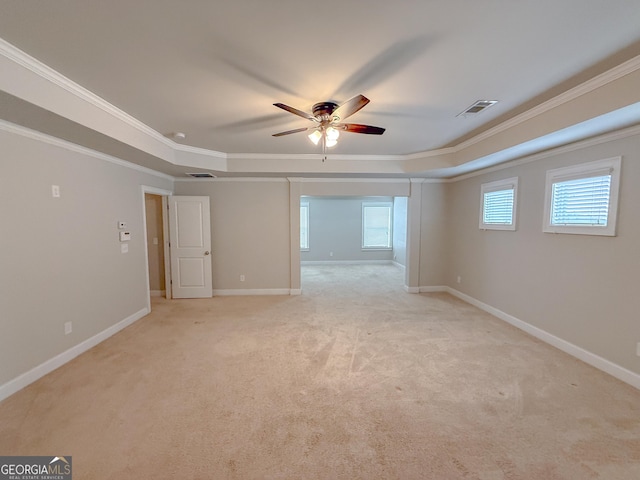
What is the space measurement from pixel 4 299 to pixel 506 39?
4198 mm

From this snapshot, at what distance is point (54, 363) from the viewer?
2695 millimetres

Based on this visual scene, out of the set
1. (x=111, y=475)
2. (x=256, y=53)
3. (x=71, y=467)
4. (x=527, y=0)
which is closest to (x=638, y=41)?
(x=527, y=0)

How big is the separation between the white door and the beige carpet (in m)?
1.52

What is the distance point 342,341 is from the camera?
3373mm

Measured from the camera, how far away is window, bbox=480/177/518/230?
3.87m

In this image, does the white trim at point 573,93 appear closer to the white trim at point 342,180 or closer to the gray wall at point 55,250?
the white trim at point 342,180

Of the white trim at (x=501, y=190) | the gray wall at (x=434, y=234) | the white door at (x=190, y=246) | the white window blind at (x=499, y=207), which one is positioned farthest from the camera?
the gray wall at (x=434, y=234)

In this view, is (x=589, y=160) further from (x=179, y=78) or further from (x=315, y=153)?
(x=179, y=78)

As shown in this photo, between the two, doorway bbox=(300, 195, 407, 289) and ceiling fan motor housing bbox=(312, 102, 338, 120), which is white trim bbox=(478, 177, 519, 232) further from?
doorway bbox=(300, 195, 407, 289)

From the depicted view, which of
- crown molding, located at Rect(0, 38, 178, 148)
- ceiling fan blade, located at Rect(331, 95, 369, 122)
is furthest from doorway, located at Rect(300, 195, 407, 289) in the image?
ceiling fan blade, located at Rect(331, 95, 369, 122)

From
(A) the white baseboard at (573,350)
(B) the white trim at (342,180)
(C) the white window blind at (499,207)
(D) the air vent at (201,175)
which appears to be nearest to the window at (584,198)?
(C) the white window blind at (499,207)

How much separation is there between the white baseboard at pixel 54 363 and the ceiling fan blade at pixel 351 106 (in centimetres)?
354

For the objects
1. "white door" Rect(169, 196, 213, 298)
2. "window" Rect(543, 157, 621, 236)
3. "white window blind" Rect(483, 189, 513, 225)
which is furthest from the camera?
"white door" Rect(169, 196, 213, 298)

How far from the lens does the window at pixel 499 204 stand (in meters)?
3.87
